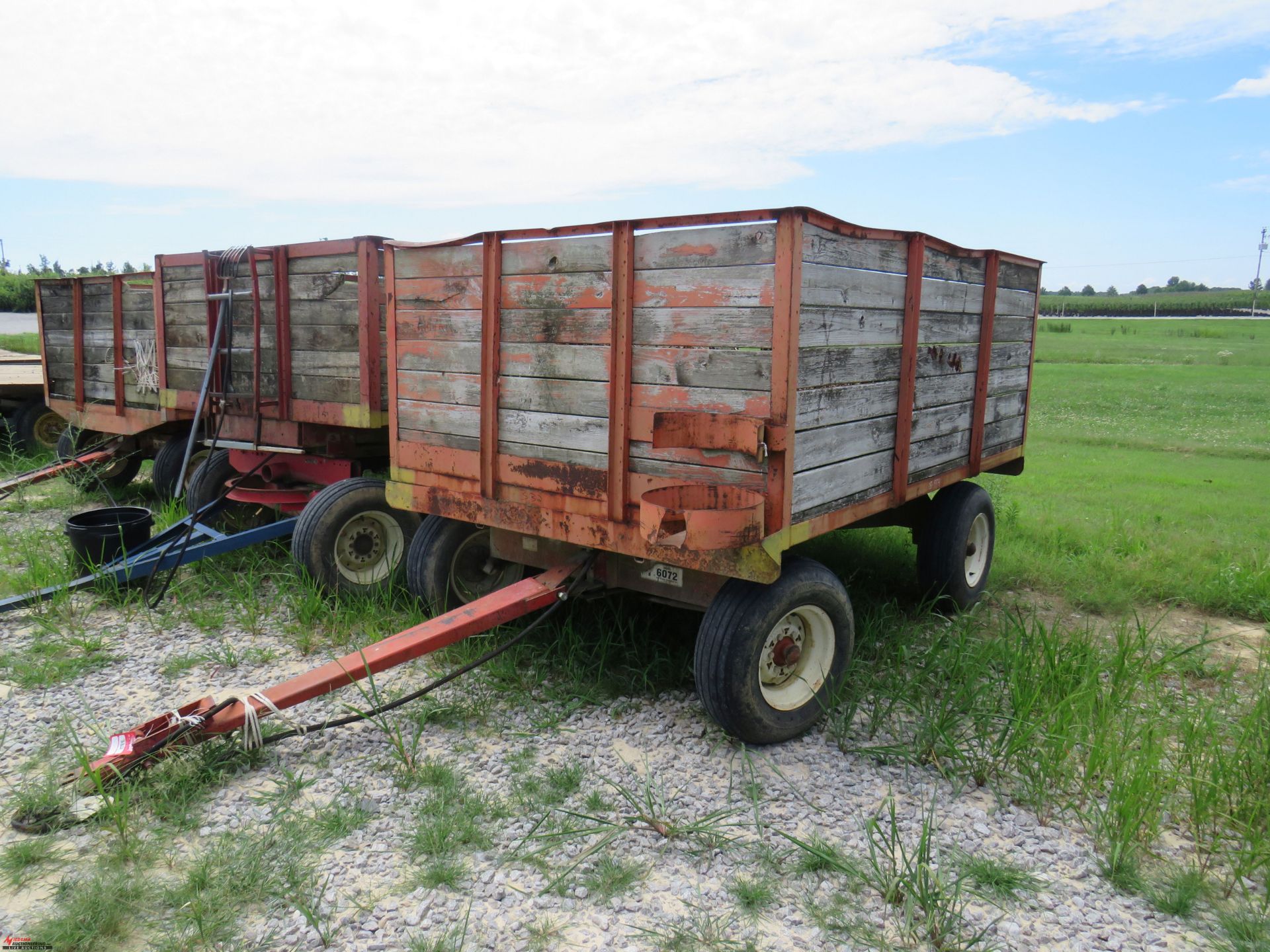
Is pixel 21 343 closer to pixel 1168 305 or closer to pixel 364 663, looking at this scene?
pixel 364 663

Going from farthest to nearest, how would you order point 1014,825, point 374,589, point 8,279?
point 8,279
point 374,589
point 1014,825

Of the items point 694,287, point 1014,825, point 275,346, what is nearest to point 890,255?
point 694,287

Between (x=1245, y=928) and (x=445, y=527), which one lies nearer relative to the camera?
(x=1245, y=928)

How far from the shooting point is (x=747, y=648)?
365 centimetres

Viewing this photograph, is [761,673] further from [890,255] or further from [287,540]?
[287,540]

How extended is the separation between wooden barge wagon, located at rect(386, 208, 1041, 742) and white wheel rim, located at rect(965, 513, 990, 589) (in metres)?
0.93

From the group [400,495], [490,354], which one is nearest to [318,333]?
[400,495]

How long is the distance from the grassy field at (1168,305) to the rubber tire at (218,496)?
77.8 metres

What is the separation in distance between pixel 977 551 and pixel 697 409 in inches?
125

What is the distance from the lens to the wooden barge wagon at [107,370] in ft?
27.3

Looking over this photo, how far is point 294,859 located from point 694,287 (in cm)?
246

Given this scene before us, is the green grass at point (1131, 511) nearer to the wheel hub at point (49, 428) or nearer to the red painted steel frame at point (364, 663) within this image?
the red painted steel frame at point (364, 663)

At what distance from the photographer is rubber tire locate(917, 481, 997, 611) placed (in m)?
5.51

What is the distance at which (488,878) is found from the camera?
2.92m
